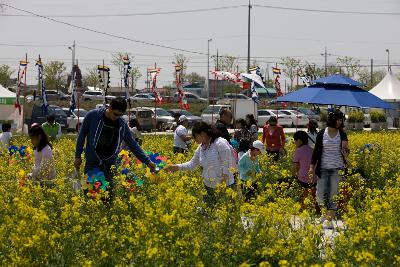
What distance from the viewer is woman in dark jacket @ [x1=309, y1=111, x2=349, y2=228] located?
11109mm

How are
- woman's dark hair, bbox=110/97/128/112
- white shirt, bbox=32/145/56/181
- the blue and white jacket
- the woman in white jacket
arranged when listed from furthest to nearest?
1. white shirt, bbox=32/145/56/181
2. the woman in white jacket
3. the blue and white jacket
4. woman's dark hair, bbox=110/97/128/112

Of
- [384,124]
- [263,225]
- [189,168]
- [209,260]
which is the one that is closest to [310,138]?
[189,168]

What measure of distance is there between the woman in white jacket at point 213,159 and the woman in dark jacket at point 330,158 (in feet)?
7.15

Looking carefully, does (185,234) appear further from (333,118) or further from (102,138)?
(333,118)

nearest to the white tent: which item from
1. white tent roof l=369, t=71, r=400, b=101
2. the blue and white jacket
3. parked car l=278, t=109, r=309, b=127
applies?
white tent roof l=369, t=71, r=400, b=101

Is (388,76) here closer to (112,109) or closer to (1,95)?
(1,95)

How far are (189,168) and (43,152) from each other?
1839mm

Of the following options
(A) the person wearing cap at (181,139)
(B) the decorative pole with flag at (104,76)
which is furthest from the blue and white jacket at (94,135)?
(B) the decorative pole with flag at (104,76)

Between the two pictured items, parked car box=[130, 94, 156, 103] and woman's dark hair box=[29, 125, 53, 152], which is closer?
woman's dark hair box=[29, 125, 53, 152]

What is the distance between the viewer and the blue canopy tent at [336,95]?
14227 mm

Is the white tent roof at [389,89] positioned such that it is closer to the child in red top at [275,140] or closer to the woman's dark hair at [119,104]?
the child in red top at [275,140]

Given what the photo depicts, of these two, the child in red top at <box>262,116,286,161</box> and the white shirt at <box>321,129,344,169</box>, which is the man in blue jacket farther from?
the child in red top at <box>262,116,286,161</box>

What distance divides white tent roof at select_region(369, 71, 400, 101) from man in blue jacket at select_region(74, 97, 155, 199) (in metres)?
25.5

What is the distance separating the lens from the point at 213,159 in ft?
30.7
